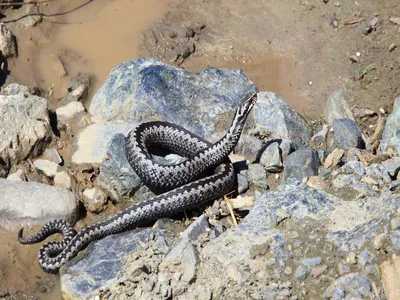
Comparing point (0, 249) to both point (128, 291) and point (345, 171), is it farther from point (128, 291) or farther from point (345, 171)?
point (345, 171)

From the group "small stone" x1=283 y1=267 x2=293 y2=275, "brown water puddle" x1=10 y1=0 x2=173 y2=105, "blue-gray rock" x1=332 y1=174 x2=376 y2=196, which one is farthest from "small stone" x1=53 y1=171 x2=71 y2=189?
"small stone" x1=283 y1=267 x2=293 y2=275

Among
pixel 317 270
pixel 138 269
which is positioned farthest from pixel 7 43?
pixel 317 270

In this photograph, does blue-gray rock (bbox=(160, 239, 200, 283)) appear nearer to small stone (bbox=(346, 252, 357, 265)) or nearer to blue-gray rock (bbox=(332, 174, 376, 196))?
small stone (bbox=(346, 252, 357, 265))

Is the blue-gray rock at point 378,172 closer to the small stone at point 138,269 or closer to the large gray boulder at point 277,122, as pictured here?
the large gray boulder at point 277,122

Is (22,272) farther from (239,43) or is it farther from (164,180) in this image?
(239,43)

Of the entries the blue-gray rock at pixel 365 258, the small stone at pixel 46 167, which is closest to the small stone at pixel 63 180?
the small stone at pixel 46 167

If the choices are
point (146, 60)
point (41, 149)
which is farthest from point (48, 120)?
point (146, 60)
